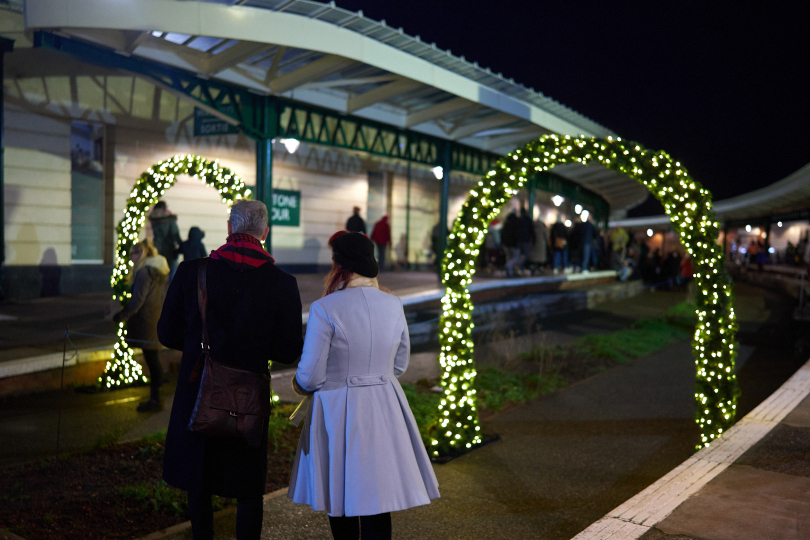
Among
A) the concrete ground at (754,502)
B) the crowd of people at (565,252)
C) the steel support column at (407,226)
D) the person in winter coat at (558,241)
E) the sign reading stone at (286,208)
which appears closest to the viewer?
the concrete ground at (754,502)

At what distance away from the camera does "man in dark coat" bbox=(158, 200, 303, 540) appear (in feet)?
9.62

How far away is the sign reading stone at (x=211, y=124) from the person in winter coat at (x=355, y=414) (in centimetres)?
1136

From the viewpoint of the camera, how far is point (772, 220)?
4797cm

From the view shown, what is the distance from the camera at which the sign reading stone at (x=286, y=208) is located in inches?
725

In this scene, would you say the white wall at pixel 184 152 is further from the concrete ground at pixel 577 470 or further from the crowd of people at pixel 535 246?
the concrete ground at pixel 577 470

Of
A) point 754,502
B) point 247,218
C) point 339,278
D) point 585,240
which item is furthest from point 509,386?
point 585,240

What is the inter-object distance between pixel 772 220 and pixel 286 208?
42.0 meters

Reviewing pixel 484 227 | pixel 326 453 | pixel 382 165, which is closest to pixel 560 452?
pixel 484 227

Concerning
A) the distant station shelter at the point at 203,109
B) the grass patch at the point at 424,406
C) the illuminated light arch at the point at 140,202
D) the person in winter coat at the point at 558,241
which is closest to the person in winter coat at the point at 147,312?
the illuminated light arch at the point at 140,202

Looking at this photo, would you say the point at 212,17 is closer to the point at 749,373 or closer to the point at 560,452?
the point at 560,452

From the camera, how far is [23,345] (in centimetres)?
795

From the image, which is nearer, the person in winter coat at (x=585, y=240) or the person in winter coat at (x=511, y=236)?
the person in winter coat at (x=511, y=236)

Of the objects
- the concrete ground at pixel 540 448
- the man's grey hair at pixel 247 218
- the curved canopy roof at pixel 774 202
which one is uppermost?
the curved canopy roof at pixel 774 202

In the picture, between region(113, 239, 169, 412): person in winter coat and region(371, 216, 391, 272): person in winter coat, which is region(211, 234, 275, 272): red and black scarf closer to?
region(113, 239, 169, 412): person in winter coat
